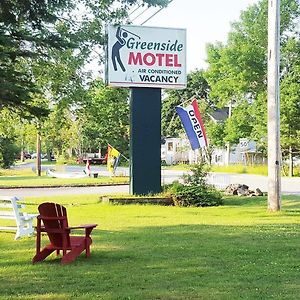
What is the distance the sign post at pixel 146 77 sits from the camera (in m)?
20.5

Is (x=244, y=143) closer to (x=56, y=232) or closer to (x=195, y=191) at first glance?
(x=195, y=191)

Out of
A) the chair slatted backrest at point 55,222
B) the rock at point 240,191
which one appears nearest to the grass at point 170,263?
the chair slatted backrest at point 55,222

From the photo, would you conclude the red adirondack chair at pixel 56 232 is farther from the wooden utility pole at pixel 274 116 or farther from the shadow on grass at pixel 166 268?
the wooden utility pole at pixel 274 116

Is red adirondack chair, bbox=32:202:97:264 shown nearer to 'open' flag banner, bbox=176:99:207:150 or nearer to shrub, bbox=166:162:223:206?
shrub, bbox=166:162:223:206

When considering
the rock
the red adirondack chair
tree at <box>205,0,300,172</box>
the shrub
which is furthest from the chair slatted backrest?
tree at <box>205,0,300,172</box>

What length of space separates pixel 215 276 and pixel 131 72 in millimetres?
14064

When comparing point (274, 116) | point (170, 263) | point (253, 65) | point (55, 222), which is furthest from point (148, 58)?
point (253, 65)

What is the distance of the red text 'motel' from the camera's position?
20.8 metres

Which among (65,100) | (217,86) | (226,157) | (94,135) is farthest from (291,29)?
(94,135)

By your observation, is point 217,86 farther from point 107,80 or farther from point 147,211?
point 147,211

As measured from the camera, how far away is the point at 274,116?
16.8m

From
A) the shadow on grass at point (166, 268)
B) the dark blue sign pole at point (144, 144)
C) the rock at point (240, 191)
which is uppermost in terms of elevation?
the dark blue sign pole at point (144, 144)

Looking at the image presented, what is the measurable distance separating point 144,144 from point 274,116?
5.44 metres

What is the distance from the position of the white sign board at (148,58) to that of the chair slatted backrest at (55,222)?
12125mm
